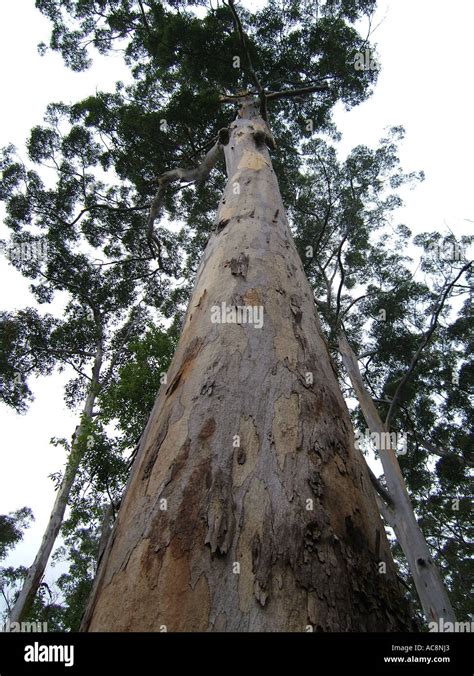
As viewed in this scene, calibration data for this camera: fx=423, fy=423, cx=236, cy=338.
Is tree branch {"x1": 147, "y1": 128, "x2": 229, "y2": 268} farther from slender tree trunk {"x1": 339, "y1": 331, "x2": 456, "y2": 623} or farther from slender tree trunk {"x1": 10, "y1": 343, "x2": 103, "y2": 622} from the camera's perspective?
slender tree trunk {"x1": 339, "y1": 331, "x2": 456, "y2": 623}

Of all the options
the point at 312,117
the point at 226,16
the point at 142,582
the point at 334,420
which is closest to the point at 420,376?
the point at 312,117

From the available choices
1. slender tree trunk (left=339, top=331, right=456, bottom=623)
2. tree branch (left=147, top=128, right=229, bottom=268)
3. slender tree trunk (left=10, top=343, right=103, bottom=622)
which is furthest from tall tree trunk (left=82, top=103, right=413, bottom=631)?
tree branch (left=147, top=128, right=229, bottom=268)

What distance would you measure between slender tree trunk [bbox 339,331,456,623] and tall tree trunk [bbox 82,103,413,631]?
4.83 metres

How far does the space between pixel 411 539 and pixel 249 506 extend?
5.56 meters

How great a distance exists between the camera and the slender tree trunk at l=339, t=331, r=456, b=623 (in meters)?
4.97

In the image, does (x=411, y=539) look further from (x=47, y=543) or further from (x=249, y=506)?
(x=47, y=543)

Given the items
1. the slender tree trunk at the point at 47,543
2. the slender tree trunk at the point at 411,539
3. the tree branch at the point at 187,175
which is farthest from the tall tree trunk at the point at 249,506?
the tree branch at the point at 187,175

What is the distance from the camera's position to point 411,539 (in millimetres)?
5594

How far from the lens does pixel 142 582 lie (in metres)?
0.93

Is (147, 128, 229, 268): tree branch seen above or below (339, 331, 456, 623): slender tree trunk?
above

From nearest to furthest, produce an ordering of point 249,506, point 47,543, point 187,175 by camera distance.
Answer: point 249,506 → point 47,543 → point 187,175

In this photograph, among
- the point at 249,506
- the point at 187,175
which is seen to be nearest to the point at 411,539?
the point at 249,506
